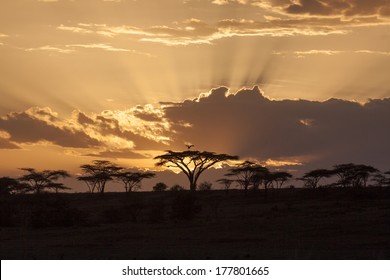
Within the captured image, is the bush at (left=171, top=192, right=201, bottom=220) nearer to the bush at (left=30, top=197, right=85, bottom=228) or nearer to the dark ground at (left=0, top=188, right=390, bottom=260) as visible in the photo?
the dark ground at (left=0, top=188, right=390, bottom=260)

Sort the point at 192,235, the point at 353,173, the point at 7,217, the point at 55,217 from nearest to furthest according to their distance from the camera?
the point at 192,235 < the point at 55,217 < the point at 7,217 < the point at 353,173

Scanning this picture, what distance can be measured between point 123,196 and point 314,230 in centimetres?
6085

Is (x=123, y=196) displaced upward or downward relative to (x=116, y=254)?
upward

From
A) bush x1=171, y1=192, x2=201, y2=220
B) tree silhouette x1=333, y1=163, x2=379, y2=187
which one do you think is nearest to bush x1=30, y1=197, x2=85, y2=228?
bush x1=171, y1=192, x2=201, y2=220

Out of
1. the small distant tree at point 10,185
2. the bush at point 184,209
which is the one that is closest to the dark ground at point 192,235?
the bush at point 184,209

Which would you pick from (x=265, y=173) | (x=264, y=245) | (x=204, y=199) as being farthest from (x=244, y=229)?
(x=265, y=173)

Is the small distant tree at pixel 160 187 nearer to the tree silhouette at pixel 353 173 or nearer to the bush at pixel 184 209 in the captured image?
the tree silhouette at pixel 353 173

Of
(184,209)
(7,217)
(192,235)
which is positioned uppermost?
(184,209)

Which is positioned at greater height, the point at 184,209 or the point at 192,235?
the point at 184,209

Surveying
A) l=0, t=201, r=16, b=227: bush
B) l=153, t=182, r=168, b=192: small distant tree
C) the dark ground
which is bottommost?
the dark ground

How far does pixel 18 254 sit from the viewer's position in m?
30.0

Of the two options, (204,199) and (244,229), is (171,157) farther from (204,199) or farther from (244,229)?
(244,229)

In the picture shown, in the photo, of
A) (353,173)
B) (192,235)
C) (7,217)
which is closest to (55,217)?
(7,217)

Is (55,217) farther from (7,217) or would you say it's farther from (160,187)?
(160,187)
